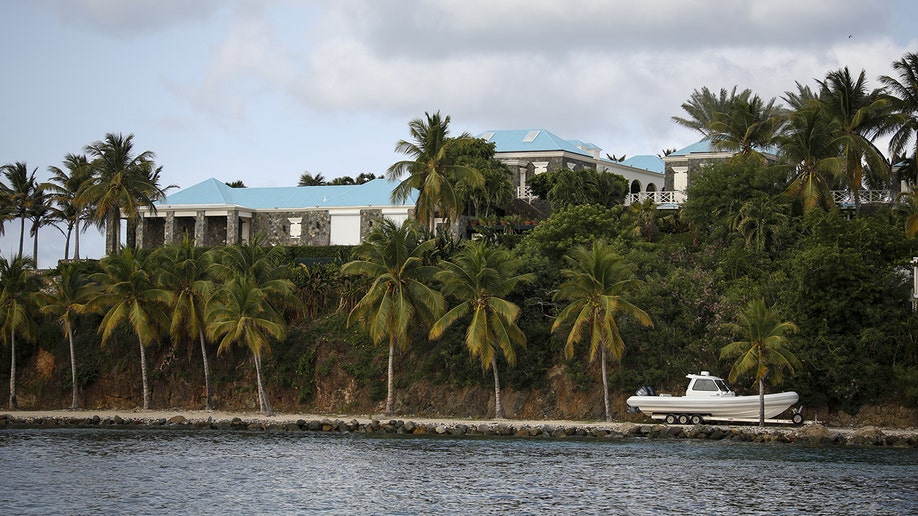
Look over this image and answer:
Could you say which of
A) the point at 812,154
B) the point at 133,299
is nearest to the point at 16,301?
the point at 133,299

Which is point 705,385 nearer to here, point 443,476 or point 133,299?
point 443,476

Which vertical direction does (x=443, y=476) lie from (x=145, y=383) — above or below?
below

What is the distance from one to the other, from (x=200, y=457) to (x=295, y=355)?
15126 millimetres

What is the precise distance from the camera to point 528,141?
68.1 meters

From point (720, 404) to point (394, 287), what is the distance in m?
13.4

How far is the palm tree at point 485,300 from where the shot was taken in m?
43.5

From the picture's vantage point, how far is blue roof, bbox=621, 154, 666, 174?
3022 inches

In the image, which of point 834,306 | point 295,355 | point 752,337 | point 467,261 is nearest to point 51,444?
point 295,355

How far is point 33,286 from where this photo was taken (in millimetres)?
53688

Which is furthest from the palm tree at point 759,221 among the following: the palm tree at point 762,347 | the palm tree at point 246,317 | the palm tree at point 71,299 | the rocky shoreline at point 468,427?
the palm tree at point 71,299

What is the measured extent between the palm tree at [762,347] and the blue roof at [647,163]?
3629cm

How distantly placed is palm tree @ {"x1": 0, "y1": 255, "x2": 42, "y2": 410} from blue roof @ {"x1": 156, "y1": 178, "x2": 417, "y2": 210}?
12743 mm

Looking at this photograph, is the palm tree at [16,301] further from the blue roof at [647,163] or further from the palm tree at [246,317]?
the blue roof at [647,163]

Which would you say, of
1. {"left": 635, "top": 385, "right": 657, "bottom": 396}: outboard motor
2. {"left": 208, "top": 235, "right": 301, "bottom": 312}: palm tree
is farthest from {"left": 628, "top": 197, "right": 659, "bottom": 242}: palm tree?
{"left": 208, "top": 235, "right": 301, "bottom": 312}: palm tree
